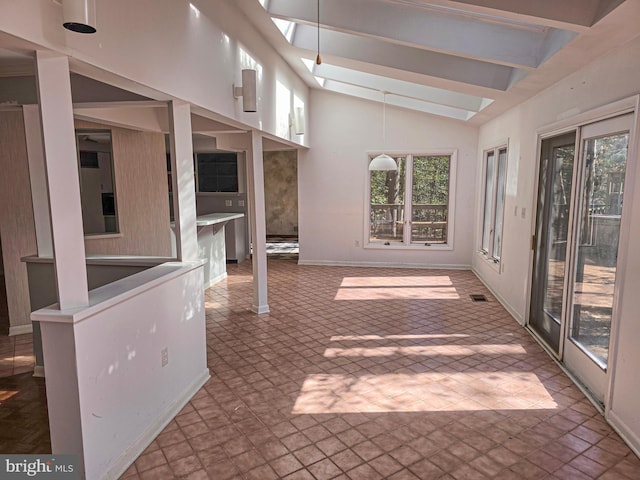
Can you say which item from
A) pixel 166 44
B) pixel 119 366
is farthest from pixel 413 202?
pixel 119 366

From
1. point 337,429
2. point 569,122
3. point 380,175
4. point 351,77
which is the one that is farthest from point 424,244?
point 337,429

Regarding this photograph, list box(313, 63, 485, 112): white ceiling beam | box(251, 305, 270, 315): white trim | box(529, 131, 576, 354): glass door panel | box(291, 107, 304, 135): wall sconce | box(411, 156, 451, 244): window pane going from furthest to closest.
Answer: box(411, 156, 451, 244): window pane, box(291, 107, 304, 135): wall sconce, box(313, 63, 485, 112): white ceiling beam, box(251, 305, 270, 315): white trim, box(529, 131, 576, 354): glass door panel

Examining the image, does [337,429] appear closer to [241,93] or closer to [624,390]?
[624,390]

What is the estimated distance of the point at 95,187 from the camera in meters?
6.26

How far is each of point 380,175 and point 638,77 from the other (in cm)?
507

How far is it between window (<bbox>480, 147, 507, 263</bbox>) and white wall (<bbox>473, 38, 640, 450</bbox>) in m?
0.25

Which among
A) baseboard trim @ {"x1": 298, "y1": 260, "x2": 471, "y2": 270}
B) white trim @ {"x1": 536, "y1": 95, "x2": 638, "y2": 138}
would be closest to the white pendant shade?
baseboard trim @ {"x1": 298, "y1": 260, "x2": 471, "y2": 270}

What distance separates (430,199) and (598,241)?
14.3ft

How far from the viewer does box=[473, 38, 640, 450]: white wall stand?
93.9 inches

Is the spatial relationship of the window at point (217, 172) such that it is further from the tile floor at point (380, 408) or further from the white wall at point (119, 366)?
the white wall at point (119, 366)

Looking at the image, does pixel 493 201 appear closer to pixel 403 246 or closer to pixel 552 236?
pixel 403 246

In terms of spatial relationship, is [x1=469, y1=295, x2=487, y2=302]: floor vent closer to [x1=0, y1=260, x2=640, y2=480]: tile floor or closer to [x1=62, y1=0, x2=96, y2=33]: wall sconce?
[x1=0, y1=260, x2=640, y2=480]: tile floor

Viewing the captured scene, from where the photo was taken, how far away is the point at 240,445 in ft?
7.89

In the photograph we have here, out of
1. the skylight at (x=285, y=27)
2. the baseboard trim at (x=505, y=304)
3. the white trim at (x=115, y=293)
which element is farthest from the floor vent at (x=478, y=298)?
the skylight at (x=285, y=27)
